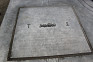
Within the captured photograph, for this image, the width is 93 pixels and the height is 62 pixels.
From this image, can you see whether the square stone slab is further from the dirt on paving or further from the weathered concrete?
the dirt on paving

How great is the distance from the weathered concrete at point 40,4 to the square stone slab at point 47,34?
1.19 feet

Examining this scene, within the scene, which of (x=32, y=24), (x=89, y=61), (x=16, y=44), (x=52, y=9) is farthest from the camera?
(x=52, y=9)

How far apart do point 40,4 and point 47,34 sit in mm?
3891

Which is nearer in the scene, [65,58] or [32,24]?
[65,58]

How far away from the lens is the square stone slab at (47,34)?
6914mm

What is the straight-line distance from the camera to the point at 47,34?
785cm

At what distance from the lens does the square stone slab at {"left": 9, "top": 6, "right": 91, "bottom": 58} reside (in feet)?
22.7

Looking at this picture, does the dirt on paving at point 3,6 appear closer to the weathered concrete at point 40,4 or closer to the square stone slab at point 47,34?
the weathered concrete at point 40,4

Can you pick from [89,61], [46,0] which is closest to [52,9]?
[46,0]

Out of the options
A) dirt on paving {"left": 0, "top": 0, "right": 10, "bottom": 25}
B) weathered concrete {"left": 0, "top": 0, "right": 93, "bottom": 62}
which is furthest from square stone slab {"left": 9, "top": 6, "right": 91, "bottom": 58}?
dirt on paving {"left": 0, "top": 0, "right": 10, "bottom": 25}

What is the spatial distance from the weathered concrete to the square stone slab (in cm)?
36

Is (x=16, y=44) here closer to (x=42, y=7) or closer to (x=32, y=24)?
(x=32, y=24)

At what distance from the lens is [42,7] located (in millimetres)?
10281

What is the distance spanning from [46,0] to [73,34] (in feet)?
16.1
